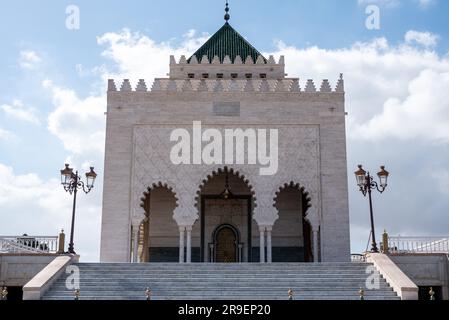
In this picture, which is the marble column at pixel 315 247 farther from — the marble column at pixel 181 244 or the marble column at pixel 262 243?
the marble column at pixel 181 244

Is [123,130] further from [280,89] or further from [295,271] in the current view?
[295,271]

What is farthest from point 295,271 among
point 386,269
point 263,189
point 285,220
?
point 285,220

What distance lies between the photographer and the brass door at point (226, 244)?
2233cm

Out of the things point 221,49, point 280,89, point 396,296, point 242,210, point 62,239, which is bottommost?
point 396,296

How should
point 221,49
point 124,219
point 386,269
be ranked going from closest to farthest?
1. point 386,269
2. point 124,219
3. point 221,49

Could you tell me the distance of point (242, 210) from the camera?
74.2 feet

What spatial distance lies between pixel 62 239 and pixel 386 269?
7828mm

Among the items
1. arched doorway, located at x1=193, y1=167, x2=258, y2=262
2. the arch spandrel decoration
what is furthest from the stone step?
arched doorway, located at x1=193, y1=167, x2=258, y2=262

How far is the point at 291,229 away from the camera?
22516 millimetres

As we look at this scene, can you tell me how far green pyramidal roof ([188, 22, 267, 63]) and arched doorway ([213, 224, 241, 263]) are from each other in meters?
6.35
